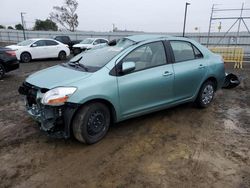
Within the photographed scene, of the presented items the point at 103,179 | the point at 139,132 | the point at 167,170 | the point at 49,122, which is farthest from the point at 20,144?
the point at 167,170

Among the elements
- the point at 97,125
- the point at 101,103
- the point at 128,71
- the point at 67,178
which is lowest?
the point at 67,178

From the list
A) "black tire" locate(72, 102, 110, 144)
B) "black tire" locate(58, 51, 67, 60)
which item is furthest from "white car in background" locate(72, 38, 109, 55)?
"black tire" locate(72, 102, 110, 144)

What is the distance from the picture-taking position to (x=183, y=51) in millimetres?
4926

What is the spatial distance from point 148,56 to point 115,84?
1002 millimetres

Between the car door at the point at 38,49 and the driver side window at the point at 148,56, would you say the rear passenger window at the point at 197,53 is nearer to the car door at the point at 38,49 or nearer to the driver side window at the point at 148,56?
the driver side window at the point at 148,56

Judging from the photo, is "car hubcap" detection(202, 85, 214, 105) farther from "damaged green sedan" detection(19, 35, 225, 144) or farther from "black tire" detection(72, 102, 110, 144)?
"black tire" detection(72, 102, 110, 144)

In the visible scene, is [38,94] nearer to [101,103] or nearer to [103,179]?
[101,103]

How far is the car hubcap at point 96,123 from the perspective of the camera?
11.9 ft

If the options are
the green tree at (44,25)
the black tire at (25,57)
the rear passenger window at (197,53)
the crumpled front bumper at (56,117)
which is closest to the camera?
the crumpled front bumper at (56,117)

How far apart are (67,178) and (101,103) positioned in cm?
121

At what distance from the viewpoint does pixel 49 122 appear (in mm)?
3465

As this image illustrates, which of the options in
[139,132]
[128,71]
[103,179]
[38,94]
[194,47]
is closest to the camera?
[103,179]

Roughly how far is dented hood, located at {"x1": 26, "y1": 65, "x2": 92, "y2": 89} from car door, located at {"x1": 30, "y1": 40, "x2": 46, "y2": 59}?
432 inches

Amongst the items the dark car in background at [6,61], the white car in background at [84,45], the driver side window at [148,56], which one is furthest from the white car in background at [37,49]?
the driver side window at [148,56]
